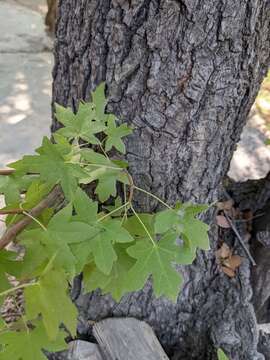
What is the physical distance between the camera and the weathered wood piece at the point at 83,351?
161 centimetres

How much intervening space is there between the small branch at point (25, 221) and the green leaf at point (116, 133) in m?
0.19

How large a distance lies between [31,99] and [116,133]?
2.65 m

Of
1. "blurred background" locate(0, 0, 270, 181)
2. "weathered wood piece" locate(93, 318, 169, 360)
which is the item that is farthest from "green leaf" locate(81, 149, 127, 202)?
"blurred background" locate(0, 0, 270, 181)

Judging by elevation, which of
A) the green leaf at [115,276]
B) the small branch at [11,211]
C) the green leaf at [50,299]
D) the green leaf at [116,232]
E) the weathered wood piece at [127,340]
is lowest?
the weathered wood piece at [127,340]

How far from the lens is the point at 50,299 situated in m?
0.97

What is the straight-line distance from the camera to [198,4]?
45.8 inches

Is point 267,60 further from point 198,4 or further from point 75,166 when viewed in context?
point 75,166

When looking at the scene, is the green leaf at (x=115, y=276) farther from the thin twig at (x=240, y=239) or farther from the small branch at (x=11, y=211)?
the thin twig at (x=240, y=239)

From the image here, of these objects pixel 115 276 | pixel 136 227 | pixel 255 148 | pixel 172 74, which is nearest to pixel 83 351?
pixel 115 276

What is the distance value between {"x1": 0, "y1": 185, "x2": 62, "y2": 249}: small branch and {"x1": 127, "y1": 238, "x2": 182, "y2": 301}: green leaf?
25 cm

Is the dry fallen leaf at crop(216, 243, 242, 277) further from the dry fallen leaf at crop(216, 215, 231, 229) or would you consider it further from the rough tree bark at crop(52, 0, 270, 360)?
the rough tree bark at crop(52, 0, 270, 360)

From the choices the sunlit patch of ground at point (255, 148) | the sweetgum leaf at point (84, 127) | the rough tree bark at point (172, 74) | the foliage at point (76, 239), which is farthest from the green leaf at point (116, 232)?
the sunlit patch of ground at point (255, 148)

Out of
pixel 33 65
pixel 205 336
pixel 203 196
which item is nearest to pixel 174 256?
pixel 203 196

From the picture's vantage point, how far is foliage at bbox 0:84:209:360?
996mm
